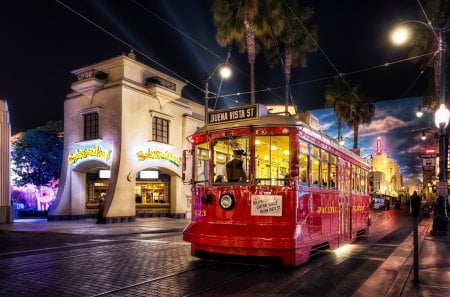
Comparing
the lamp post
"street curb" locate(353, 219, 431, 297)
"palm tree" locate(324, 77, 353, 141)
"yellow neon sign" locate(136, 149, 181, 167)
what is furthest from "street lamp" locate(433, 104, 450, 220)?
"palm tree" locate(324, 77, 353, 141)

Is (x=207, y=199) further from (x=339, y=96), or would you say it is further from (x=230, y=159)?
(x=339, y=96)

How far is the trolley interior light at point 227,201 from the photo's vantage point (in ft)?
32.3

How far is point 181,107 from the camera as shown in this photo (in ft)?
106

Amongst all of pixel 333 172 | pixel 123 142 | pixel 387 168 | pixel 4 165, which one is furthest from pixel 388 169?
pixel 333 172

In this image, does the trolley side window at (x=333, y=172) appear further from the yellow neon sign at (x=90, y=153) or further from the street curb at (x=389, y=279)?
the yellow neon sign at (x=90, y=153)

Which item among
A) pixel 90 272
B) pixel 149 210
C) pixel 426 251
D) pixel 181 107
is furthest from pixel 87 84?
pixel 426 251

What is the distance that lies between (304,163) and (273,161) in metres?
0.97

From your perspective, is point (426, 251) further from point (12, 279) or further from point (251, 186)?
point (12, 279)

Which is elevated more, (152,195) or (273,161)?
(273,161)

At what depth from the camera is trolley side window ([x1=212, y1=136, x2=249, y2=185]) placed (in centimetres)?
999

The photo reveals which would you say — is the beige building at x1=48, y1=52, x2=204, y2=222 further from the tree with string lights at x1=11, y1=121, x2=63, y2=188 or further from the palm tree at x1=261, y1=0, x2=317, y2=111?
the tree with string lights at x1=11, y1=121, x2=63, y2=188

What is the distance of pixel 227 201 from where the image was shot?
9922mm

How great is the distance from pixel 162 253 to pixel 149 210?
19.6 meters

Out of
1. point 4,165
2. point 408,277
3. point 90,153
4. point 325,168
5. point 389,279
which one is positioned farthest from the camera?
point 90,153
